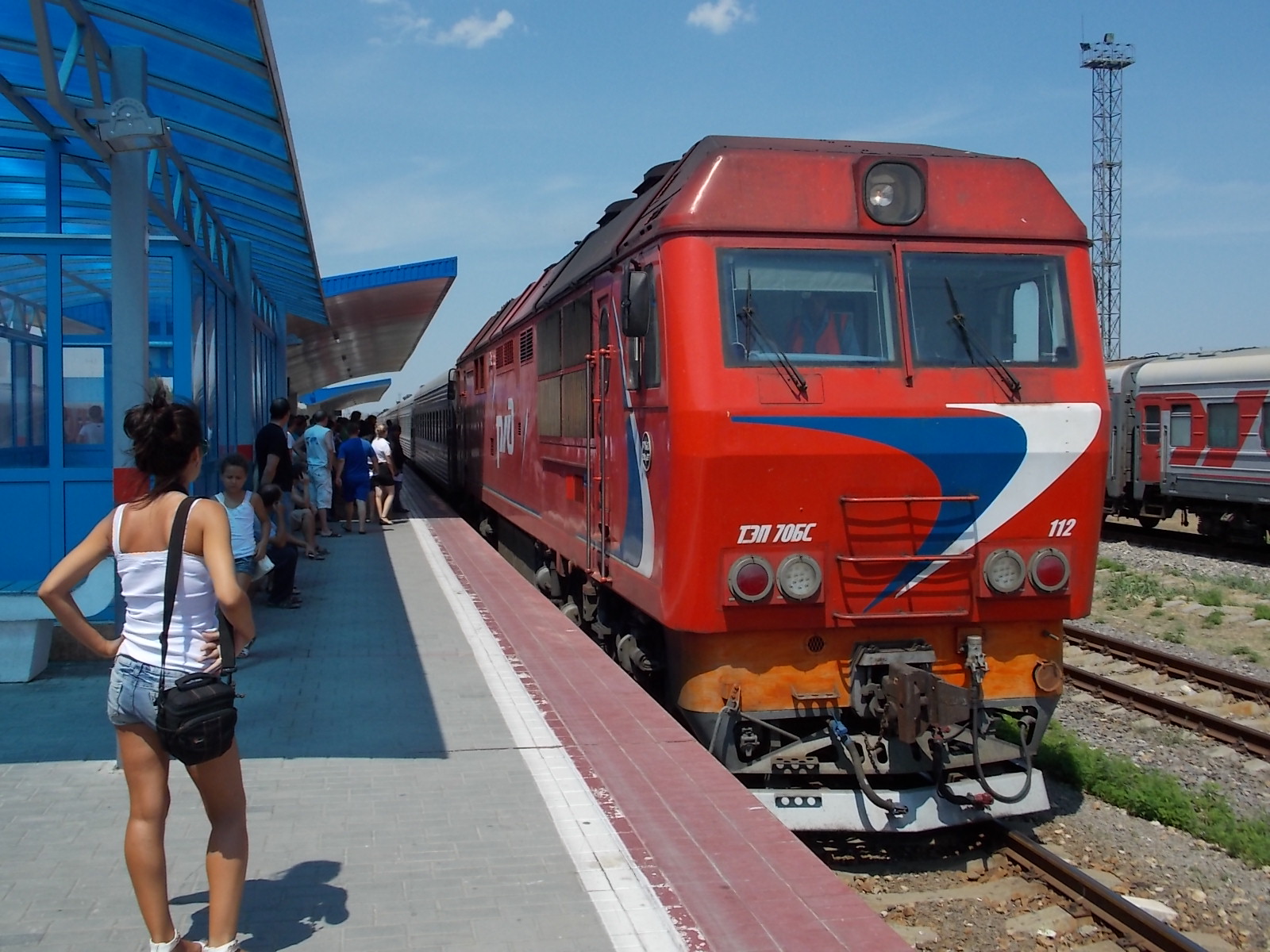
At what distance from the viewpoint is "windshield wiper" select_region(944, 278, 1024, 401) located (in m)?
6.12

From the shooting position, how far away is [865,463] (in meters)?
5.91

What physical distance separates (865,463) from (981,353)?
2.98 feet

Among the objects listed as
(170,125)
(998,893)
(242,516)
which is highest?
(170,125)

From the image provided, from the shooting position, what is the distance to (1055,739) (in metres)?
8.51

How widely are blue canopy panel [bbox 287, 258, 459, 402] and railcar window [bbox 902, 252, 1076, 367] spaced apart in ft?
42.3

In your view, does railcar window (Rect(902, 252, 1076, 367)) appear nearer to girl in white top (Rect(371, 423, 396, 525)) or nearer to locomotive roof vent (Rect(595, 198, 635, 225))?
locomotive roof vent (Rect(595, 198, 635, 225))

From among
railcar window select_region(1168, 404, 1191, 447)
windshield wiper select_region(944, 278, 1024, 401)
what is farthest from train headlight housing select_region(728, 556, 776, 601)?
railcar window select_region(1168, 404, 1191, 447)

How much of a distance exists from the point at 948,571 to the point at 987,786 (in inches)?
42.8

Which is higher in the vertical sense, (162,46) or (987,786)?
(162,46)

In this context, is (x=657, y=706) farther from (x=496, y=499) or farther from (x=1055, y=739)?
(x=496, y=499)

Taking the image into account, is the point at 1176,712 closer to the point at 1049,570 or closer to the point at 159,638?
the point at 1049,570

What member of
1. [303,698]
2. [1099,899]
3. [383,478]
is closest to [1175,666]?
[1099,899]

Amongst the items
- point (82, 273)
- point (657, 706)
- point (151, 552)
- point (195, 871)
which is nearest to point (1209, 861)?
point (657, 706)

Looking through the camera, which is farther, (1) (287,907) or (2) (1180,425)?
(2) (1180,425)
